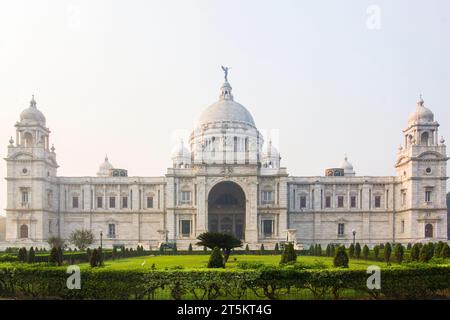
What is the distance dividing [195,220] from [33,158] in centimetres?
1889

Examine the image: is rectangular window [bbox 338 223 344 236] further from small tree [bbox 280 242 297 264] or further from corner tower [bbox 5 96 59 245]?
small tree [bbox 280 242 297 264]

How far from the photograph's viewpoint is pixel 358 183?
58281mm

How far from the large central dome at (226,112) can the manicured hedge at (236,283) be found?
1947 inches

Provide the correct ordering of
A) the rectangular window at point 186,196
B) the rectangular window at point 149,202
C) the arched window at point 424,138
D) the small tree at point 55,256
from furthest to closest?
the rectangular window at point 149,202 < the rectangular window at point 186,196 < the arched window at point 424,138 < the small tree at point 55,256

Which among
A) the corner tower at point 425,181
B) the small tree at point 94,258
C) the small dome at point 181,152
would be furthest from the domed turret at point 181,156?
the small tree at point 94,258

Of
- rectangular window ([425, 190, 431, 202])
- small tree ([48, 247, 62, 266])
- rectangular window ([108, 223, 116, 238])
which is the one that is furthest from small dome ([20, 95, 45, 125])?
rectangular window ([425, 190, 431, 202])

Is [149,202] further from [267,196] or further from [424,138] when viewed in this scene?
[424,138]

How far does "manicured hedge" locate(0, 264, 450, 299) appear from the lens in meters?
15.2

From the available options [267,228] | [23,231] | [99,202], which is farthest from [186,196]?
[23,231]

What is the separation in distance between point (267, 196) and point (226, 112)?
48.9 feet

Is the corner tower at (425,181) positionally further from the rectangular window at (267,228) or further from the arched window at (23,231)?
the arched window at (23,231)

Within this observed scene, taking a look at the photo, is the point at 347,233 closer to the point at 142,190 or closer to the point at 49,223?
the point at 142,190

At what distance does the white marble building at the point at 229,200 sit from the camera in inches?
2093
